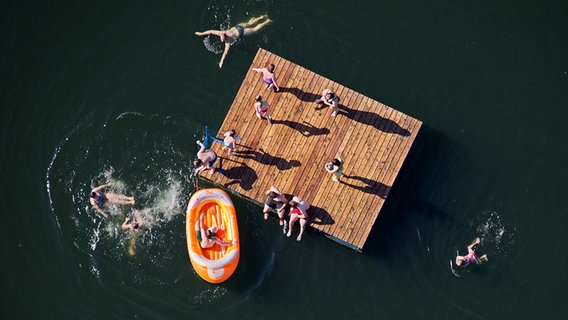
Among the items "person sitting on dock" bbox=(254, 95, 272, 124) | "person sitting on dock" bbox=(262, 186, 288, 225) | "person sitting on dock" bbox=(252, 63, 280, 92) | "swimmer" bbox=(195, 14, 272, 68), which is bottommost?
"person sitting on dock" bbox=(262, 186, 288, 225)

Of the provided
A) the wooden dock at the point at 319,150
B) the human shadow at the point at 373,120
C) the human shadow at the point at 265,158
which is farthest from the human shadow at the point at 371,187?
the human shadow at the point at 265,158

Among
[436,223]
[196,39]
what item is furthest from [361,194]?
[196,39]

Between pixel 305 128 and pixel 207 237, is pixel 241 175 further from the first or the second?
pixel 305 128

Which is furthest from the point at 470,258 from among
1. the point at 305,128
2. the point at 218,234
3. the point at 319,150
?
the point at 218,234

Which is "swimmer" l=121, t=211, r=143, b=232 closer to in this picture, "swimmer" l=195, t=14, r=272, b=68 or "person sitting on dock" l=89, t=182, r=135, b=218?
"person sitting on dock" l=89, t=182, r=135, b=218

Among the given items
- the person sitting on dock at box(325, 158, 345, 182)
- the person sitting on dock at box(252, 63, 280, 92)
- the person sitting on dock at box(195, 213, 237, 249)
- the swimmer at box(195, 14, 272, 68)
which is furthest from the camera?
the swimmer at box(195, 14, 272, 68)

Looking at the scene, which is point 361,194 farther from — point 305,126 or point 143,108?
point 143,108

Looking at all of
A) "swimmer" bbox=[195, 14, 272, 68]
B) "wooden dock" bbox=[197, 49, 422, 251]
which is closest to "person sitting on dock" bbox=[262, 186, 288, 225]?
"wooden dock" bbox=[197, 49, 422, 251]
